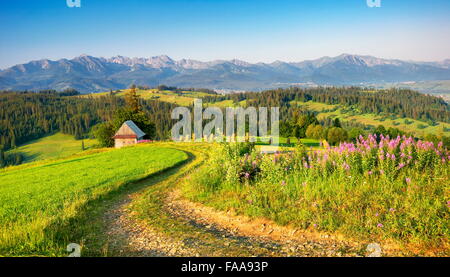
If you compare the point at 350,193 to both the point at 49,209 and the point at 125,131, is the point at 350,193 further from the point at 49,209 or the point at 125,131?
the point at 125,131

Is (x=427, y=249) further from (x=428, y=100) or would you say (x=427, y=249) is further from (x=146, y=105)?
(x=428, y=100)

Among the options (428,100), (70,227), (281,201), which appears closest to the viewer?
(70,227)

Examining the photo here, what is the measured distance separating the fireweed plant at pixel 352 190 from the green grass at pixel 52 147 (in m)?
120

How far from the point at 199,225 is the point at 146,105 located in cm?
18226

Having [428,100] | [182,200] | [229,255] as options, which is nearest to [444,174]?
[229,255]

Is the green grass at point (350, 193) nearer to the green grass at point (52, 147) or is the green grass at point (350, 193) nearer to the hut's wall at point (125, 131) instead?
the hut's wall at point (125, 131)

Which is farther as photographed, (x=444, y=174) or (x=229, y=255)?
(x=444, y=174)

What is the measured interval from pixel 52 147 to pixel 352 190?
→ 153 m

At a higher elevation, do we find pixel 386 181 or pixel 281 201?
pixel 386 181

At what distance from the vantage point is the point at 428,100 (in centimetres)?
19938

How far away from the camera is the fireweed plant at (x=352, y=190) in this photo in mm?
6582

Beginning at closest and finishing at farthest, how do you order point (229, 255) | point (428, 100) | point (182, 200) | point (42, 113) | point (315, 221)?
point (229, 255), point (315, 221), point (182, 200), point (42, 113), point (428, 100)

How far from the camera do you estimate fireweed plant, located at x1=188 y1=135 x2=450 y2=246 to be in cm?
658

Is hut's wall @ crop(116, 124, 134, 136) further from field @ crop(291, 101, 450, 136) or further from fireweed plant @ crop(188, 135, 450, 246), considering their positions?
field @ crop(291, 101, 450, 136)
